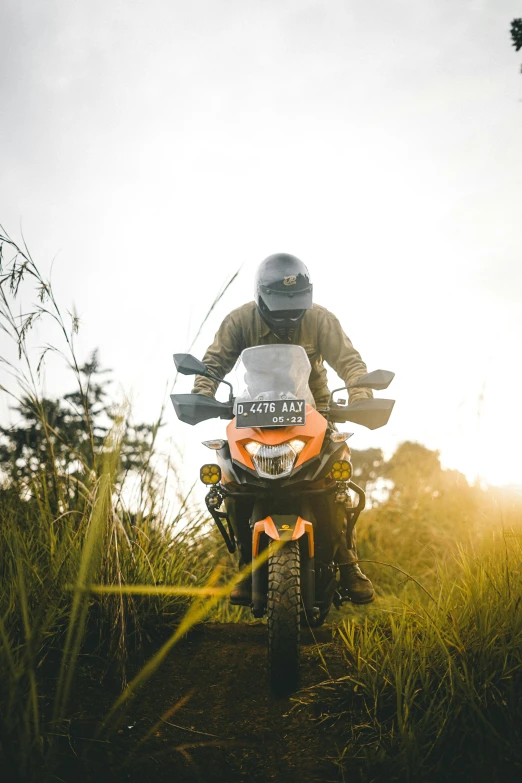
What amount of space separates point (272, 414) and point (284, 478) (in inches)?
11.1

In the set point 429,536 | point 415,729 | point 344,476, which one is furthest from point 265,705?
point 429,536

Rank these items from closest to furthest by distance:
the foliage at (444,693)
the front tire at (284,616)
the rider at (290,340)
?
the foliage at (444,693), the front tire at (284,616), the rider at (290,340)

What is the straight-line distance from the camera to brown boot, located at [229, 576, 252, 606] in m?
2.69

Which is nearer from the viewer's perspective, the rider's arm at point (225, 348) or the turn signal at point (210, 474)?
Answer: the turn signal at point (210, 474)

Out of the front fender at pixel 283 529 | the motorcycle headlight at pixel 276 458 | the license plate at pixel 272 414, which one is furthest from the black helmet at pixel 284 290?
the front fender at pixel 283 529

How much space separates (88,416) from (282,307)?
1198 millimetres

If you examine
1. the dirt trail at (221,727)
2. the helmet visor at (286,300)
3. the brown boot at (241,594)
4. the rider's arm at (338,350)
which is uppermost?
the helmet visor at (286,300)

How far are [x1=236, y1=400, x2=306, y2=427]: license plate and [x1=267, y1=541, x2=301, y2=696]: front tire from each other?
50 centimetres

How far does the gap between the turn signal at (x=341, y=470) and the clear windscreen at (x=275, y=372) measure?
1.15 ft

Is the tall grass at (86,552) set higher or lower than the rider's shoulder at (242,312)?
lower

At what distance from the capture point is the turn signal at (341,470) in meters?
2.53

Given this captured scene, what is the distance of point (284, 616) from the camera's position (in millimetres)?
2217

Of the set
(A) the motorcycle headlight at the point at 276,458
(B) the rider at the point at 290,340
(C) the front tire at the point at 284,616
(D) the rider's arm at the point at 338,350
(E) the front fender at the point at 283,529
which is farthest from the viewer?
(D) the rider's arm at the point at 338,350

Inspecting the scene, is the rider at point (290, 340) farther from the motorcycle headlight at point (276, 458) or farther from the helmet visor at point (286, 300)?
the motorcycle headlight at point (276, 458)
